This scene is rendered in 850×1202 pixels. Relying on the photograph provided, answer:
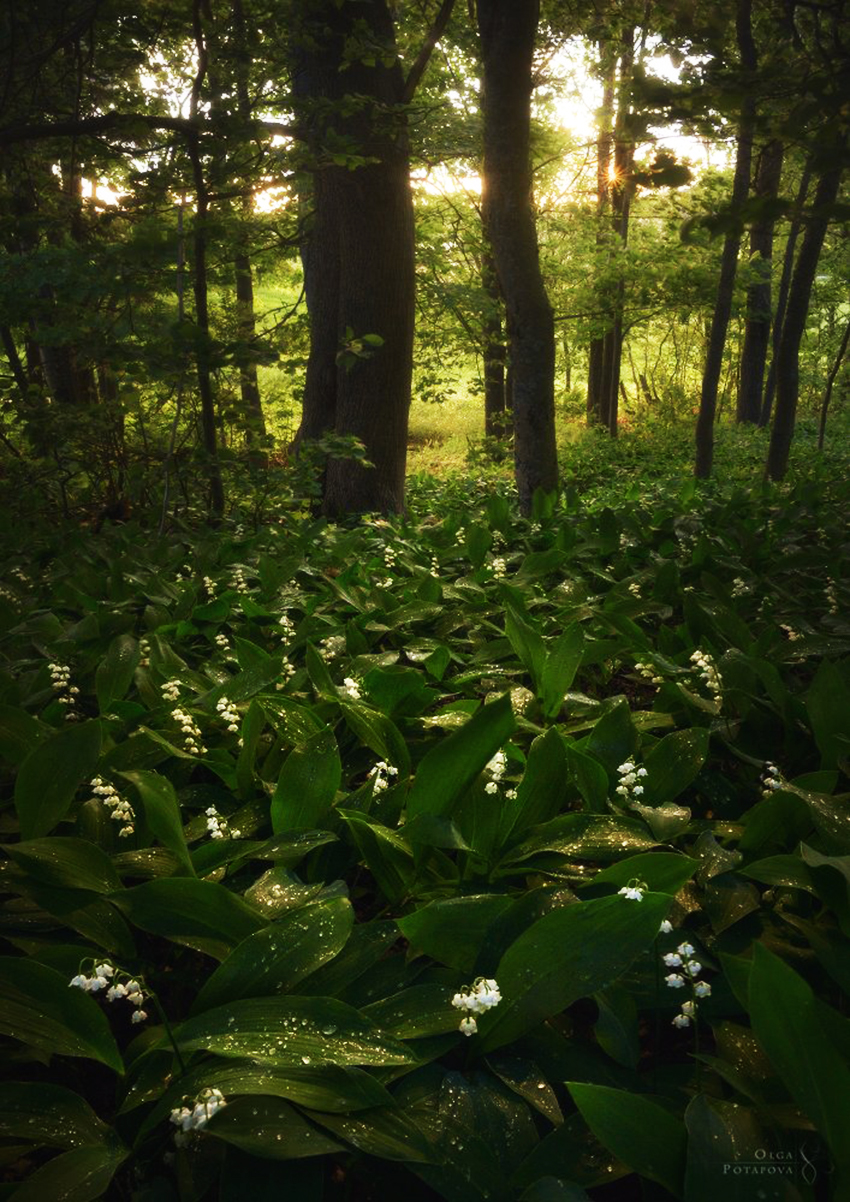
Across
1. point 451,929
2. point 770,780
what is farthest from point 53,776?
point 770,780

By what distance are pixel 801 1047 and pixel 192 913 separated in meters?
0.92

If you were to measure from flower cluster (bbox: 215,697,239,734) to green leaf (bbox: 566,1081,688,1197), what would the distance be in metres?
1.30

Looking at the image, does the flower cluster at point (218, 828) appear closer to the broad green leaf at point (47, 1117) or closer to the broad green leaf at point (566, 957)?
the broad green leaf at point (47, 1117)

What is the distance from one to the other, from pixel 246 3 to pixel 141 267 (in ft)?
9.22

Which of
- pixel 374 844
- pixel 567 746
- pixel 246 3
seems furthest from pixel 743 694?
pixel 246 3

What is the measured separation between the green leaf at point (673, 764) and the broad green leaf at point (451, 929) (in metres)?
0.62

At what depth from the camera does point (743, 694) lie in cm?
207

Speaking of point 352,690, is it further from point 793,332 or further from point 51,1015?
point 793,332

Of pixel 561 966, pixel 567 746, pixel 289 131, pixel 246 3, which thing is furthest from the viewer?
pixel 246 3

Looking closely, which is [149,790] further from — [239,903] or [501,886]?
[501,886]

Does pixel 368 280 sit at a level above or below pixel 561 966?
above

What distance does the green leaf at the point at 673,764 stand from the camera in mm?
1741

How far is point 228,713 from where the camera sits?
2033 millimetres

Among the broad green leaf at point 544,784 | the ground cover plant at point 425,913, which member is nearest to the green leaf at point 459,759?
the ground cover plant at point 425,913
